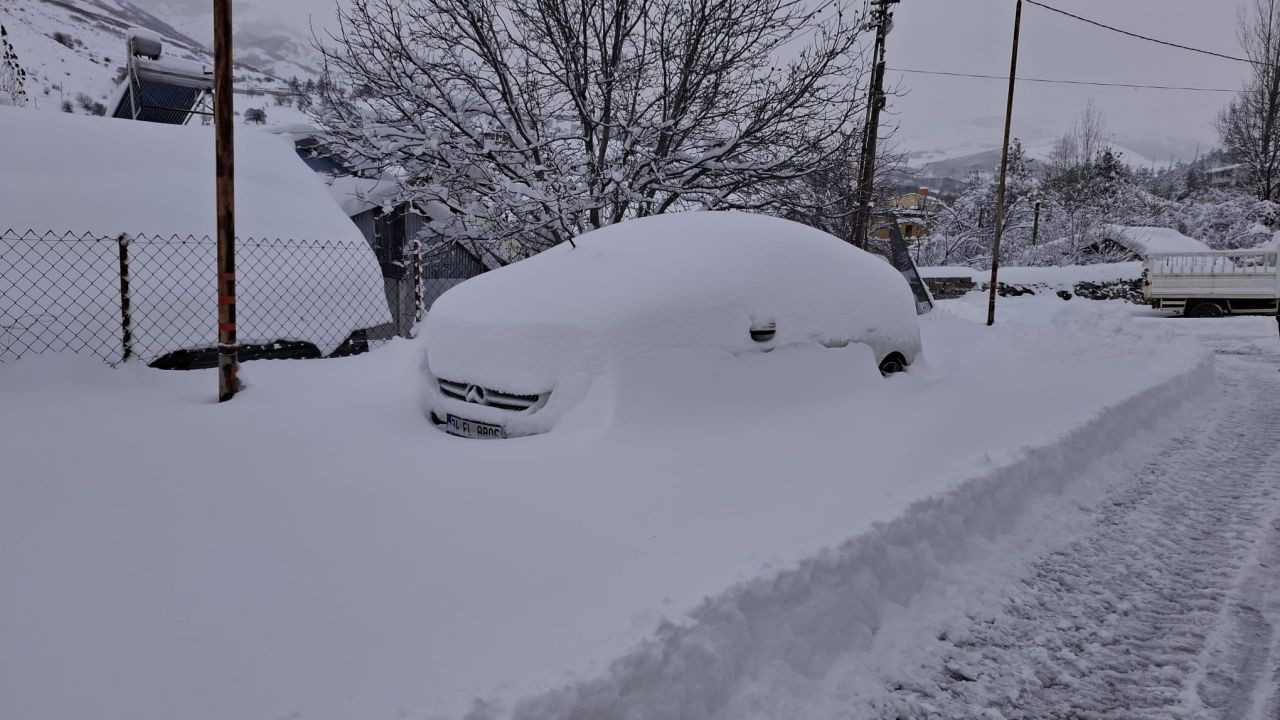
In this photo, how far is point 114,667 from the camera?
191 centimetres

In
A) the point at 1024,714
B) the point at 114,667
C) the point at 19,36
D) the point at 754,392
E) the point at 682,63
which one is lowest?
the point at 1024,714

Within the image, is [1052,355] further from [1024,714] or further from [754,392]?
[1024,714]

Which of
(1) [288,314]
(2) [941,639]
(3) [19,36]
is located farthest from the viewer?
(3) [19,36]

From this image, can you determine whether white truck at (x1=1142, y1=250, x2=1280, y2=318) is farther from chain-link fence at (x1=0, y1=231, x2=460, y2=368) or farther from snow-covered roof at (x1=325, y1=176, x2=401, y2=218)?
chain-link fence at (x1=0, y1=231, x2=460, y2=368)

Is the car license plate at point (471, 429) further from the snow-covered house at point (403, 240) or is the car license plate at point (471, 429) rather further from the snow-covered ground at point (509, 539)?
the snow-covered house at point (403, 240)

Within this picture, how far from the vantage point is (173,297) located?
455 cm

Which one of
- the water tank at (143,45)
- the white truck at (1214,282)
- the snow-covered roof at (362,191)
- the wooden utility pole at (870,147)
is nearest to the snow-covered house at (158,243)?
the snow-covered roof at (362,191)

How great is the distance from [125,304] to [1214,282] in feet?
66.9

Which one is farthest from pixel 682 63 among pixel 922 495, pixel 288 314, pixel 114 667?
pixel 114 667

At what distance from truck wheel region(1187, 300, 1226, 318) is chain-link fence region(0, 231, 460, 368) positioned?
749 inches

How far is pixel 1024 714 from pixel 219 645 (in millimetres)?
2449

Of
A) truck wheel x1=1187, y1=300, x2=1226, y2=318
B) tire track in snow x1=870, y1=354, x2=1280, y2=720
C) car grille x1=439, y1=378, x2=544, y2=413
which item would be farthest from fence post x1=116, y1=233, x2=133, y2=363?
truck wheel x1=1187, y1=300, x2=1226, y2=318

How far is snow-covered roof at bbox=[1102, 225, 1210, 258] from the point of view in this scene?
24609 mm


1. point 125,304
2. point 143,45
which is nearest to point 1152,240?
point 143,45
